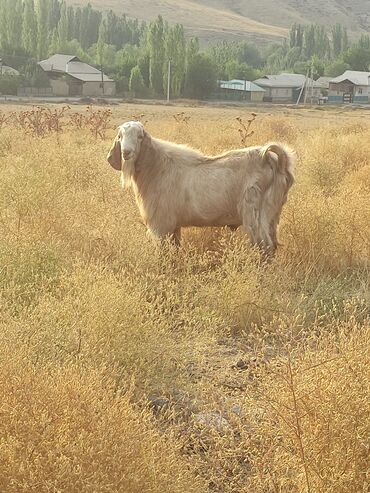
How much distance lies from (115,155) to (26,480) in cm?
547

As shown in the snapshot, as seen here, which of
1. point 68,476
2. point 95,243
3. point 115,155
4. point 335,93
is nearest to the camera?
point 68,476

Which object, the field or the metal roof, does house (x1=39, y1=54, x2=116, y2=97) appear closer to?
the metal roof

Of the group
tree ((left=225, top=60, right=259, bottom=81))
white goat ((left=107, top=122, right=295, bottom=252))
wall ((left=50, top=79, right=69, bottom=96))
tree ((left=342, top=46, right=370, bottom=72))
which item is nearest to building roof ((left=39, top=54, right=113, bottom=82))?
Result: wall ((left=50, top=79, right=69, bottom=96))

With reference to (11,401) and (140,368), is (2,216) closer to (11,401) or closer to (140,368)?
(140,368)

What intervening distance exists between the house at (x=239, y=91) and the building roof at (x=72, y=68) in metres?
15.3

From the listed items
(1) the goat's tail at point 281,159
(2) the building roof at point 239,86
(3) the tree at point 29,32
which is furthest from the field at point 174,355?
(2) the building roof at point 239,86

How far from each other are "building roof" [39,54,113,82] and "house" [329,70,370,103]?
3363 cm

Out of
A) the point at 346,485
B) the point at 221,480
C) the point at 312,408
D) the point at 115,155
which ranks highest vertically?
the point at 115,155

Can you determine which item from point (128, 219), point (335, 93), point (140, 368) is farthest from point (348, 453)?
point (335, 93)

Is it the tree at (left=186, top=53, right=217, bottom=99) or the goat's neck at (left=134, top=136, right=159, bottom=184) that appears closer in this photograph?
the goat's neck at (left=134, top=136, right=159, bottom=184)

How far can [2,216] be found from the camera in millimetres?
7723

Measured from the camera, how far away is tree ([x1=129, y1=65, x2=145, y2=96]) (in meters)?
77.3

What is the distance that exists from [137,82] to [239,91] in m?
16.3

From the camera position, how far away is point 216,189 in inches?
296
